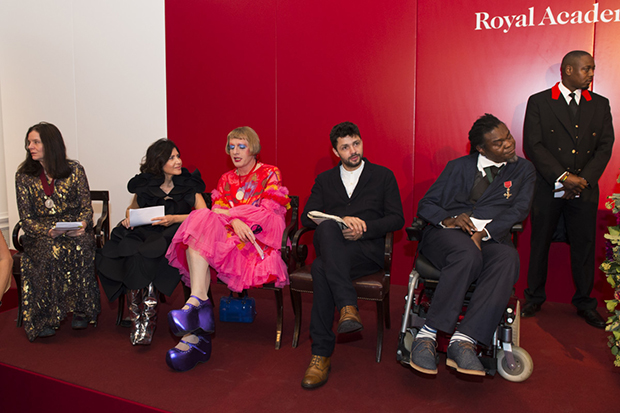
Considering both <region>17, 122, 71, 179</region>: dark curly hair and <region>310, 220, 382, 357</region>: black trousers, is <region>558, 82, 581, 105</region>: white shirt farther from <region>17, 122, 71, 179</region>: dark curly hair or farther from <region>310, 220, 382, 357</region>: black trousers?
<region>17, 122, 71, 179</region>: dark curly hair

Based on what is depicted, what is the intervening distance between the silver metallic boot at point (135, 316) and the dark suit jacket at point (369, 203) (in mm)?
1217

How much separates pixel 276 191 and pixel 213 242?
0.60 meters

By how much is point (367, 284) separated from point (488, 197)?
932 millimetres

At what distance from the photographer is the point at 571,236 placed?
3348 millimetres

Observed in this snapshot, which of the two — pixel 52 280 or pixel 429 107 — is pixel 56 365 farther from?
pixel 429 107

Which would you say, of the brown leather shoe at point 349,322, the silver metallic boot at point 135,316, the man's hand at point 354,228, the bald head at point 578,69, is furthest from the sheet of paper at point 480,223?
the silver metallic boot at point 135,316

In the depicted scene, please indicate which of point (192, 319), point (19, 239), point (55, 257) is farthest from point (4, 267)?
point (19, 239)

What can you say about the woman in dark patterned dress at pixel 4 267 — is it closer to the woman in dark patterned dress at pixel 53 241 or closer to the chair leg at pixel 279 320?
the woman in dark patterned dress at pixel 53 241

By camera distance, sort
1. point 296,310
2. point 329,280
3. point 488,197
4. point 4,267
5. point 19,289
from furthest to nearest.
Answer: point 19,289, point 296,310, point 488,197, point 329,280, point 4,267

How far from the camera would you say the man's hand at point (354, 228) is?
2736 millimetres

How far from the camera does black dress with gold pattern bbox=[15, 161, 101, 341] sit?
306cm

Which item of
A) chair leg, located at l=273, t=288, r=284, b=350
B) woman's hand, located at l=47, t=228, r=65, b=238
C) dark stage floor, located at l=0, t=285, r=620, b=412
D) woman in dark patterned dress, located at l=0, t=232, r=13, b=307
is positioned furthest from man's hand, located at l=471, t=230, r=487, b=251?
woman's hand, located at l=47, t=228, r=65, b=238

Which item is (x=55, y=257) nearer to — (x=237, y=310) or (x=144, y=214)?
(x=144, y=214)

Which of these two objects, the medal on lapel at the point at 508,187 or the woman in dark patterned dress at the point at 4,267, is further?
the medal on lapel at the point at 508,187
